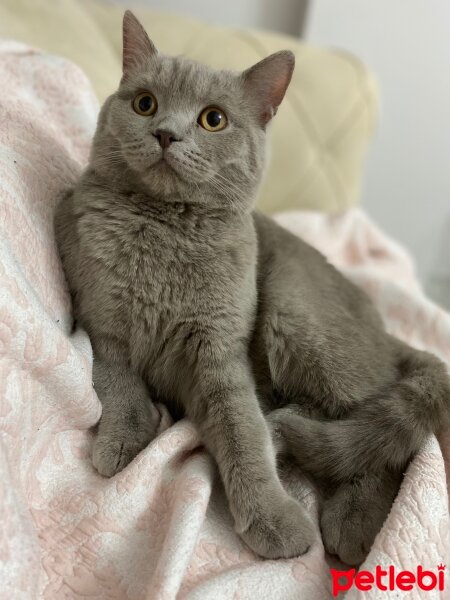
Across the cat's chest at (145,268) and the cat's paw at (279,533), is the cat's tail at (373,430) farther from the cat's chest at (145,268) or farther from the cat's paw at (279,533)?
the cat's chest at (145,268)

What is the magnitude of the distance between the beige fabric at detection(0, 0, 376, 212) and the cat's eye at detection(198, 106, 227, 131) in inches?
31.3

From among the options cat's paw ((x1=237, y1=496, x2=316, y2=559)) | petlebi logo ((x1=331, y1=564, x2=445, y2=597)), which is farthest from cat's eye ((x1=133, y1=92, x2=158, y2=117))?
petlebi logo ((x1=331, y1=564, x2=445, y2=597))

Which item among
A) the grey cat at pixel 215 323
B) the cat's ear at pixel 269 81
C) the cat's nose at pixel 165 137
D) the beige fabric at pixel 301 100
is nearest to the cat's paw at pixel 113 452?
the grey cat at pixel 215 323

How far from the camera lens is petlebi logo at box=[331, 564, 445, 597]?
698 mm

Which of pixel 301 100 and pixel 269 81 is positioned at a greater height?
pixel 269 81

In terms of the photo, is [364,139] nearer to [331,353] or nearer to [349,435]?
[331,353]

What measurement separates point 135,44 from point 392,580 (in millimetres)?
967

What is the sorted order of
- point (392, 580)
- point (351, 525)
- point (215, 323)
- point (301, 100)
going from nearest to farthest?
point (392, 580) < point (351, 525) < point (215, 323) < point (301, 100)

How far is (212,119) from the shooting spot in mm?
937

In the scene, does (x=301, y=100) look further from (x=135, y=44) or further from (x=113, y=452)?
(x=113, y=452)

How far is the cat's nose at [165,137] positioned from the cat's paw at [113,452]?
467 mm

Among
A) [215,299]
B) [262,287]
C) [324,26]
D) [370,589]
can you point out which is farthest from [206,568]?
[324,26]

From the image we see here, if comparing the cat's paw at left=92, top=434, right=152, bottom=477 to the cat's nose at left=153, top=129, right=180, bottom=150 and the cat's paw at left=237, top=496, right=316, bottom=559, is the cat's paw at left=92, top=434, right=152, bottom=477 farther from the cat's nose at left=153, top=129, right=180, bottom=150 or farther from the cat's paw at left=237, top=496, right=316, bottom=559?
the cat's nose at left=153, top=129, right=180, bottom=150

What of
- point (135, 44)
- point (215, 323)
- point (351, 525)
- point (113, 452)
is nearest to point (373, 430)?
point (351, 525)
